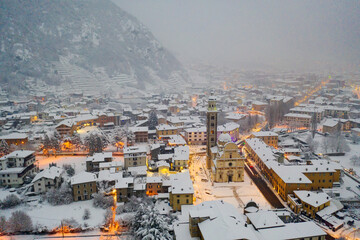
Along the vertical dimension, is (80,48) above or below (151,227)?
above

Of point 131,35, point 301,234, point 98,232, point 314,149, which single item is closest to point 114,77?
point 131,35

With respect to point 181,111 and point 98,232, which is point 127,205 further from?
point 181,111

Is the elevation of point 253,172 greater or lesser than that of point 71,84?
lesser

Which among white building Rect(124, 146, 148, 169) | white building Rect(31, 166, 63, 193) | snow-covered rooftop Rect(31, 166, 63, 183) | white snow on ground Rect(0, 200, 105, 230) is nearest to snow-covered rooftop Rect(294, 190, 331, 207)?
white building Rect(124, 146, 148, 169)

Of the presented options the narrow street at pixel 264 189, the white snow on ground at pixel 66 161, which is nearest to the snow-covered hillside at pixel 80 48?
the white snow on ground at pixel 66 161

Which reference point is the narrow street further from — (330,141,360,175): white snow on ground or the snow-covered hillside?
the snow-covered hillside

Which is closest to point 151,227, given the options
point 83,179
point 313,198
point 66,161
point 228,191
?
point 83,179

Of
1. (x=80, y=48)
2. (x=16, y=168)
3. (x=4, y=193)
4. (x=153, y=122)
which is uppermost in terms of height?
(x=80, y=48)

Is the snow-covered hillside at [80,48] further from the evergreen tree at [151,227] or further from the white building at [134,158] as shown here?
the evergreen tree at [151,227]

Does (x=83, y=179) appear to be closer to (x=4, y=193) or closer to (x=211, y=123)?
(x=4, y=193)
